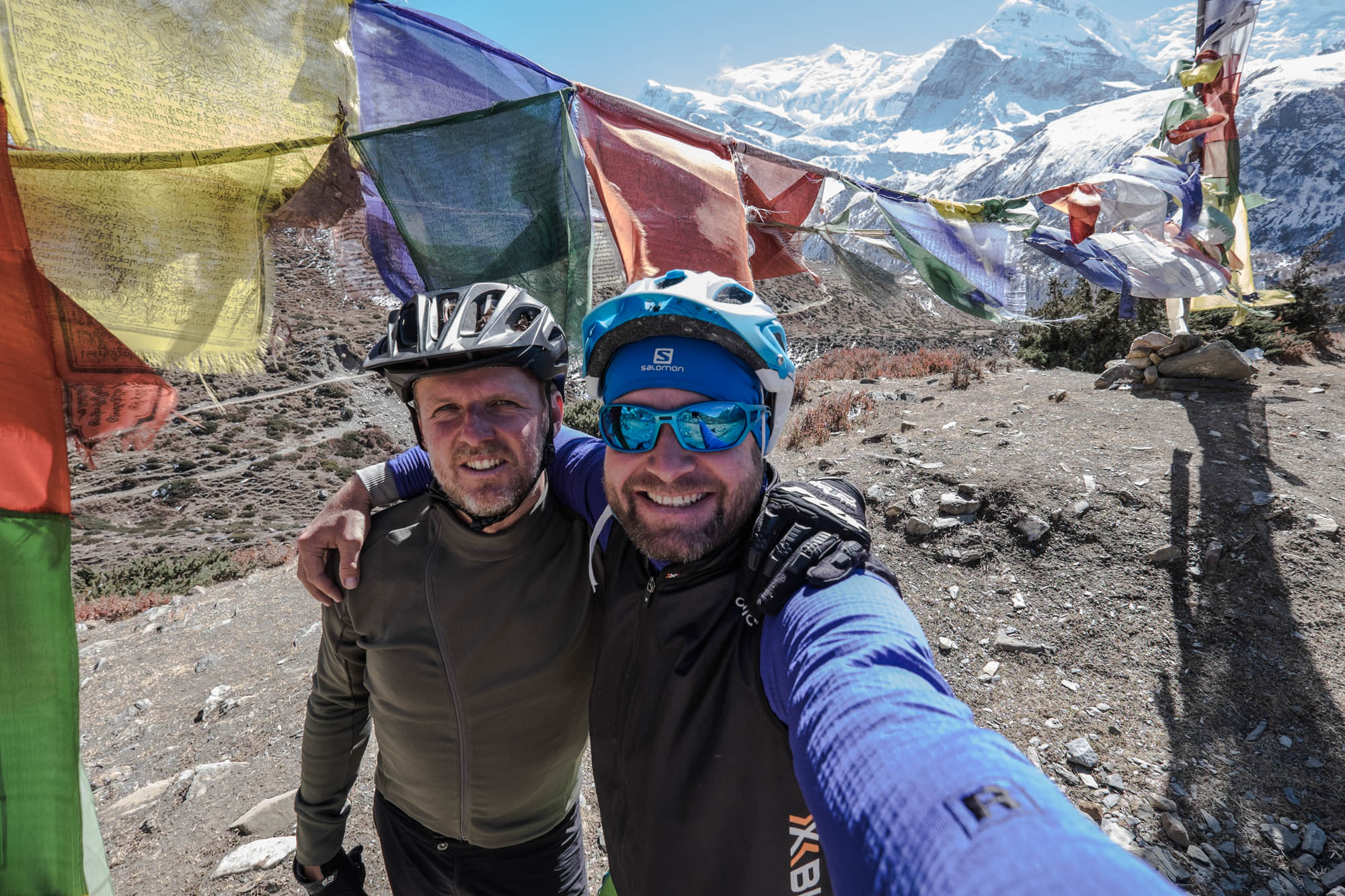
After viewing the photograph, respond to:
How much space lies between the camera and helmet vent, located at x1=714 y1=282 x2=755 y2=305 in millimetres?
1769

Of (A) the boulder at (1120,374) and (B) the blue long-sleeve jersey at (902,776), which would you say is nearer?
(B) the blue long-sleeve jersey at (902,776)

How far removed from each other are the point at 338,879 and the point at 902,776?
2479 mm

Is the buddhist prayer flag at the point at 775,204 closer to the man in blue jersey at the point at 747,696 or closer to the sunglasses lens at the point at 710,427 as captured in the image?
the man in blue jersey at the point at 747,696

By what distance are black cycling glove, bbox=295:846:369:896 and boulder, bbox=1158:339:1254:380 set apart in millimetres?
11699

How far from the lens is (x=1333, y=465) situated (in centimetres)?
650

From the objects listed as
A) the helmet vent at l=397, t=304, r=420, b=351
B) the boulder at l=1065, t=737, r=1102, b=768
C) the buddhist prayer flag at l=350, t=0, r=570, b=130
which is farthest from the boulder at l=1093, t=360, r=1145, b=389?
the helmet vent at l=397, t=304, r=420, b=351

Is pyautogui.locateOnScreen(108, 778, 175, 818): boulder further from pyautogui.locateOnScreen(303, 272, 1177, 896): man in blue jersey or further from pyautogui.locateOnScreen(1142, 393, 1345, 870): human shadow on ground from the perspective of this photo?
pyautogui.locateOnScreen(1142, 393, 1345, 870): human shadow on ground

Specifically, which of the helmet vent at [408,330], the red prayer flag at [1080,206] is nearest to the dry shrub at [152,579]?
the helmet vent at [408,330]

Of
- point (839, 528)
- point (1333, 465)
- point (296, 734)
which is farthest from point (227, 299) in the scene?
point (1333, 465)

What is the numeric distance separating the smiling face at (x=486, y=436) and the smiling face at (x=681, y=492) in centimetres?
48

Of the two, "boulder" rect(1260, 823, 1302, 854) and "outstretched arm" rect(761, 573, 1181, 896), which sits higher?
"outstretched arm" rect(761, 573, 1181, 896)

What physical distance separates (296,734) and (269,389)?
3724 centimetres

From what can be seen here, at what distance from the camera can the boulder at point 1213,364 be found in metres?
8.81

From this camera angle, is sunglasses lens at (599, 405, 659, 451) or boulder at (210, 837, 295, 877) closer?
sunglasses lens at (599, 405, 659, 451)
